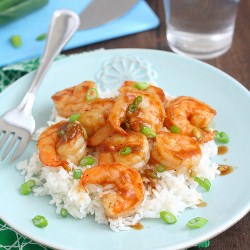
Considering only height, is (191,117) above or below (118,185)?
below

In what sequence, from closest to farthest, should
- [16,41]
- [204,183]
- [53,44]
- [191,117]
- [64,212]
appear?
[64,212], [204,183], [191,117], [53,44], [16,41]

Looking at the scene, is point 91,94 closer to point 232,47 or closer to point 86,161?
point 86,161

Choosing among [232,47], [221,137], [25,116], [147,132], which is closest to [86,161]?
[147,132]

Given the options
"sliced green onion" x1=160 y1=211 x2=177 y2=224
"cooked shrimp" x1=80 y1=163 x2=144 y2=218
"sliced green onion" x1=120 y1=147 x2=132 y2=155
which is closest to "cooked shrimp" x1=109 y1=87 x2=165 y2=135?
"sliced green onion" x1=120 y1=147 x2=132 y2=155

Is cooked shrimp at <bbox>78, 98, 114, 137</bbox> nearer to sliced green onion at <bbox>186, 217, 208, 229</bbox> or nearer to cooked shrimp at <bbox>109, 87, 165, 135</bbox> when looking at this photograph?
cooked shrimp at <bbox>109, 87, 165, 135</bbox>

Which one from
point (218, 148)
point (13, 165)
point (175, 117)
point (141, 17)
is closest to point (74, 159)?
point (13, 165)

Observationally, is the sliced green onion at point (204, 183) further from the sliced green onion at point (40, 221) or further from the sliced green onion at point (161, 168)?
the sliced green onion at point (40, 221)
